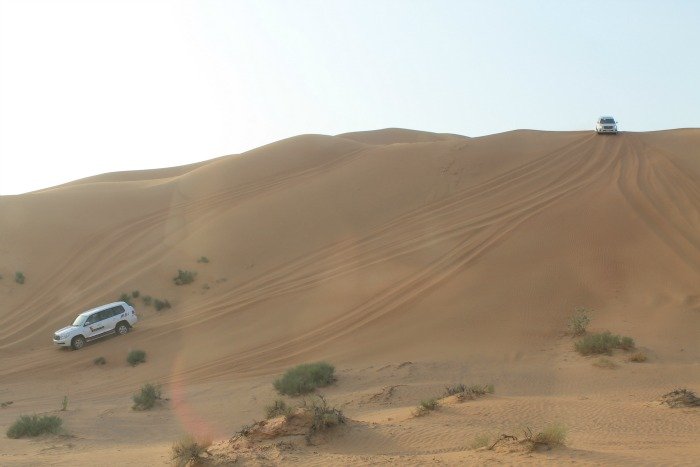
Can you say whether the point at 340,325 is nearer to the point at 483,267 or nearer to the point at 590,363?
the point at 483,267

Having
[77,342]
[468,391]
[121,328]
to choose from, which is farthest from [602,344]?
[77,342]

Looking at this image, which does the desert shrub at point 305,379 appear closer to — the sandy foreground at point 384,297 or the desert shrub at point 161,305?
the sandy foreground at point 384,297

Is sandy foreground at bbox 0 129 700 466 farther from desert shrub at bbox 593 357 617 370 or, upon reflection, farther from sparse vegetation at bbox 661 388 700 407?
sparse vegetation at bbox 661 388 700 407

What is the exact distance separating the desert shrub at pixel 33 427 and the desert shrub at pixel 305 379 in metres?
4.79

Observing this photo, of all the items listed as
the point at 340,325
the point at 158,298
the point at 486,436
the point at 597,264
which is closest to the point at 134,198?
the point at 158,298

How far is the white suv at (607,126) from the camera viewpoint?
41.1 metres

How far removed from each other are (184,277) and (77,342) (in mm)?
5352

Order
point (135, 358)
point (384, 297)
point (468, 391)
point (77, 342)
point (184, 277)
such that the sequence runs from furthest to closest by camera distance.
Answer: point (184, 277) < point (77, 342) < point (384, 297) < point (135, 358) < point (468, 391)

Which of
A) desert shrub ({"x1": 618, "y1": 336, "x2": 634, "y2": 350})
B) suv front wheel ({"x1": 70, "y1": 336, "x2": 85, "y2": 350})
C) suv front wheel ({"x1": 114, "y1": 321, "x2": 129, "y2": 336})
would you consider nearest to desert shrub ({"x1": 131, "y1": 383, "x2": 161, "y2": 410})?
suv front wheel ({"x1": 70, "y1": 336, "x2": 85, "y2": 350})

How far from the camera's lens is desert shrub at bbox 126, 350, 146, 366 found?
66.0ft

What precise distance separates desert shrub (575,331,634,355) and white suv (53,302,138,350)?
605 inches

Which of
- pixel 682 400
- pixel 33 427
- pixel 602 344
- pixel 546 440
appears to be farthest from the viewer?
pixel 602 344

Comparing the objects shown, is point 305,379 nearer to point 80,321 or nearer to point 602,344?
point 602,344

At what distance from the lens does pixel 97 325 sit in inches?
893
